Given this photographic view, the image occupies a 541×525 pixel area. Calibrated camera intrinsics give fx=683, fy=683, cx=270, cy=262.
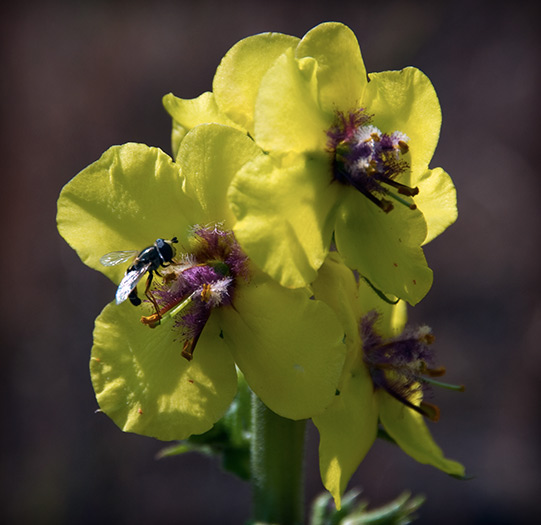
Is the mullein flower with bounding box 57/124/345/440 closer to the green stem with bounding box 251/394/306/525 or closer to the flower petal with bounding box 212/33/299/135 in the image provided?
the flower petal with bounding box 212/33/299/135

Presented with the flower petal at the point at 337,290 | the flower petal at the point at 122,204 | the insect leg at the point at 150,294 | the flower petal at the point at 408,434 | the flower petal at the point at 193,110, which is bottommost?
the flower petal at the point at 408,434

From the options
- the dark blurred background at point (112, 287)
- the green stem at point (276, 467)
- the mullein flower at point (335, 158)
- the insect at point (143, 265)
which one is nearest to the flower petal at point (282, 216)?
the mullein flower at point (335, 158)

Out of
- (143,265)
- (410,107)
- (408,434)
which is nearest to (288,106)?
(410,107)

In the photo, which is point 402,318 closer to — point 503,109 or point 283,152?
point 283,152

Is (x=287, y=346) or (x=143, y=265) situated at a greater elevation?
(x=143, y=265)

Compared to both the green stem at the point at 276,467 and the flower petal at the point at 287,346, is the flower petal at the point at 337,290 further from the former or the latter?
the green stem at the point at 276,467

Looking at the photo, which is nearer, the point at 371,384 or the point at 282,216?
the point at 282,216

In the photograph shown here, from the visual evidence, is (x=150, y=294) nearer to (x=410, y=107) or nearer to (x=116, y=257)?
(x=116, y=257)
